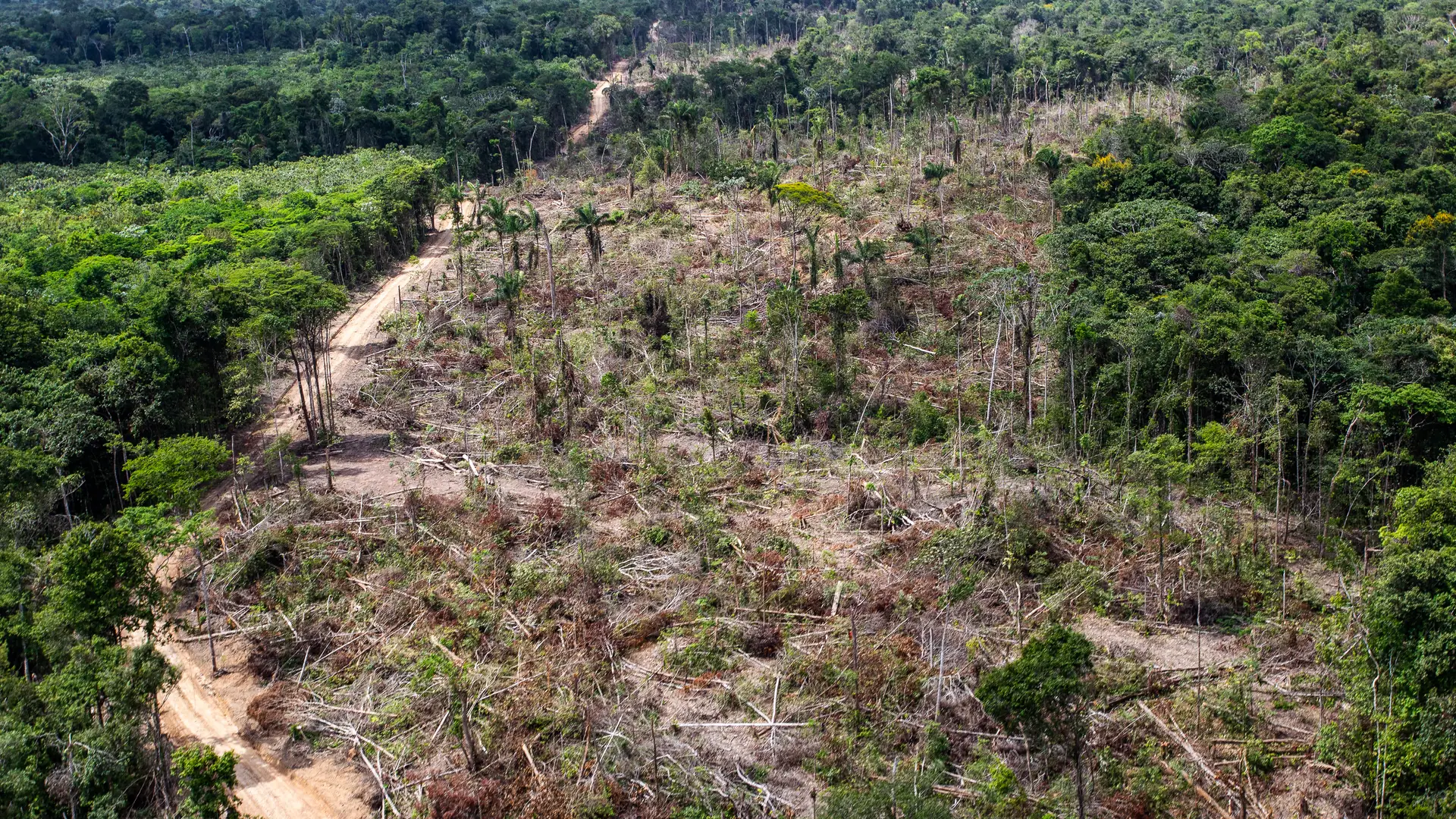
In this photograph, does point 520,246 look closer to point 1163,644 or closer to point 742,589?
point 742,589

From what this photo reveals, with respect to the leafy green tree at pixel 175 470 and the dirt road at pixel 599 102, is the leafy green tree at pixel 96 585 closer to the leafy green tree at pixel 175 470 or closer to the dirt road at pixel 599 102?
the leafy green tree at pixel 175 470

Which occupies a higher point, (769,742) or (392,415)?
(392,415)

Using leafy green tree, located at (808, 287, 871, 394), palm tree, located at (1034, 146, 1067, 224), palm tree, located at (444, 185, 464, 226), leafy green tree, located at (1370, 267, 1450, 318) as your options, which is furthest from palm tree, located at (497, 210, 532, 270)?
leafy green tree, located at (1370, 267, 1450, 318)

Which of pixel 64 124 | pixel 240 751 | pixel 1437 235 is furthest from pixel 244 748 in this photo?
pixel 64 124

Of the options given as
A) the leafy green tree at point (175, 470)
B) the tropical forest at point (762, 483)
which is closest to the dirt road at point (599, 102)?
the tropical forest at point (762, 483)

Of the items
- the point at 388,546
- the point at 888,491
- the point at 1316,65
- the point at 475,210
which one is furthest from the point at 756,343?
the point at 1316,65

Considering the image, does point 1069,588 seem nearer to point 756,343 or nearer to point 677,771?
point 677,771
